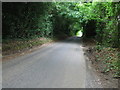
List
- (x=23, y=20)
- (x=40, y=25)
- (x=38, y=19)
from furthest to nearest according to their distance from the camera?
(x=40, y=25), (x=38, y=19), (x=23, y=20)

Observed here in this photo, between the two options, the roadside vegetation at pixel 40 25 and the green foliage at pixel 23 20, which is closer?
the roadside vegetation at pixel 40 25

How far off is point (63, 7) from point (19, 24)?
900 cm

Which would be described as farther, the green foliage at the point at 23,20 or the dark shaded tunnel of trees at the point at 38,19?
the green foliage at the point at 23,20

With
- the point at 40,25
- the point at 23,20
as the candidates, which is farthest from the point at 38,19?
the point at 23,20

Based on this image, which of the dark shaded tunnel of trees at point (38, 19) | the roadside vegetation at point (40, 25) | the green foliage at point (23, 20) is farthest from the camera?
the green foliage at point (23, 20)

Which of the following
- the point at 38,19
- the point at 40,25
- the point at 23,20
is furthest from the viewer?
the point at 40,25

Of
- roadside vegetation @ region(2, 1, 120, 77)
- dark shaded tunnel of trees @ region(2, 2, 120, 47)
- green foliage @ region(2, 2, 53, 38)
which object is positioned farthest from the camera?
green foliage @ region(2, 2, 53, 38)

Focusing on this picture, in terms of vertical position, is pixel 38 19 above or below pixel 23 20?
above

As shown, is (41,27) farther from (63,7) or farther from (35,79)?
(35,79)

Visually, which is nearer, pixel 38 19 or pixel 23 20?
pixel 23 20

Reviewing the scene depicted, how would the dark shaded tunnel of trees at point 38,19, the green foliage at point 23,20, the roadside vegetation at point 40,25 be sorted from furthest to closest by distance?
the green foliage at point 23,20
the dark shaded tunnel of trees at point 38,19
the roadside vegetation at point 40,25

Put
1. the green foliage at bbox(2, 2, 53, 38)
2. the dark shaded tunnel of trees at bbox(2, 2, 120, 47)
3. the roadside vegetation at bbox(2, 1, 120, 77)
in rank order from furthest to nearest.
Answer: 1. the green foliage at bbox(2, 2, 53, 38)
2. the dark shaded tunnel of trees at bbox(2, 2, 120, 47)
3. the roadside vegetation at bbox(2, 1, 120, 77)

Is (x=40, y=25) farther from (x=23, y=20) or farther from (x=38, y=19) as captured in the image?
(x=23, y=20)

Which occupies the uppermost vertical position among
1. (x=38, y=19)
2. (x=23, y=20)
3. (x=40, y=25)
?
(x=38, y=19)
